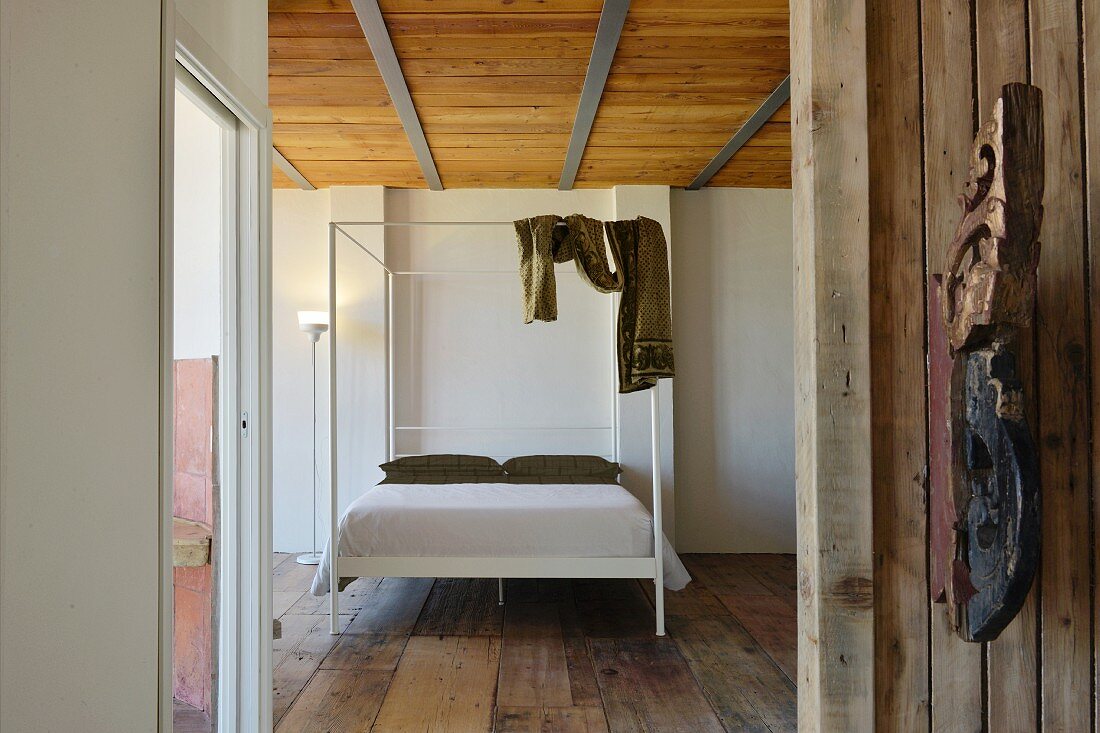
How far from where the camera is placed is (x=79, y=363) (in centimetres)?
122

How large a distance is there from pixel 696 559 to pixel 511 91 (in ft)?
10.1

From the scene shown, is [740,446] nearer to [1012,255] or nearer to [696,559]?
[696,559]

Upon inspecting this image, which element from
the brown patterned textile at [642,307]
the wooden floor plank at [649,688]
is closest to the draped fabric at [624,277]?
the brown patterned textile at [642,307]

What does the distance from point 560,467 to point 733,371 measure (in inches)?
54.1

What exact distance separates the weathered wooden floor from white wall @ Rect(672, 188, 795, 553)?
0.60 meters

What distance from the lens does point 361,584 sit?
12.9ft

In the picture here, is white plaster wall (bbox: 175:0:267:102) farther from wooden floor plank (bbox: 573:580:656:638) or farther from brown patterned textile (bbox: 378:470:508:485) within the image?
wooden floor plank (bbox: 573:580:656:638)

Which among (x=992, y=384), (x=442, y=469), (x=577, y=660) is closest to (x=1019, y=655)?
(x=992, y=384)

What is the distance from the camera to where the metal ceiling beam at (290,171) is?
12.8 feet

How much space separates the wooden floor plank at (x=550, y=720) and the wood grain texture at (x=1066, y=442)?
60.4 inches

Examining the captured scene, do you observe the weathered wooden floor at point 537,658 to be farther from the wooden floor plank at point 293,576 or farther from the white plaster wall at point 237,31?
the white plaster wall at point 237,31

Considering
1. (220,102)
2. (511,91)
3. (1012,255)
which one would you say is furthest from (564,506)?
(1012,255)

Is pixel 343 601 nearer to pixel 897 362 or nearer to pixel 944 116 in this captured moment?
pixel 897 362

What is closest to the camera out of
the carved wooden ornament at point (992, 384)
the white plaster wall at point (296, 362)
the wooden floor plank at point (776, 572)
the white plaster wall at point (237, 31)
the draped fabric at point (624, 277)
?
the carved wooden ornament at point (992, 384)
